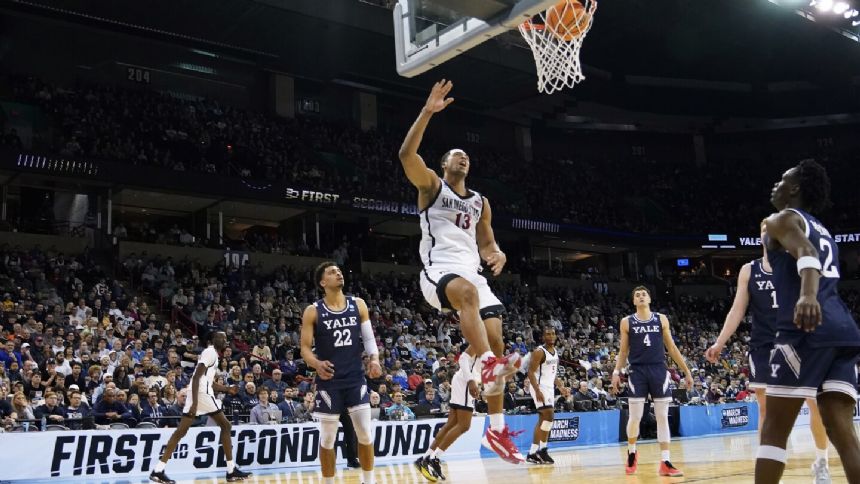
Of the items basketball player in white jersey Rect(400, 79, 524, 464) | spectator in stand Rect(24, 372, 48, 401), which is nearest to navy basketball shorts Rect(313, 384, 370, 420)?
basketball player in white jersey Rect(400, 79, 524, 464)

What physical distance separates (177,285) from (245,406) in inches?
329

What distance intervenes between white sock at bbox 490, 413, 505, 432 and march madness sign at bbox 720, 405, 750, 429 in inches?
688

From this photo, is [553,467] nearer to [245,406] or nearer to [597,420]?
[245,406]

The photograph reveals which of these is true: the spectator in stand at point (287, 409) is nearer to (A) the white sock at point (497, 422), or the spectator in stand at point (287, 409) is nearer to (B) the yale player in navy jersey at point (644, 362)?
(B) the yale player in navy jersey at point (644, 362)

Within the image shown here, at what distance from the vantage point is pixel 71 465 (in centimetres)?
1180

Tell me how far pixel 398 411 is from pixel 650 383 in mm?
6278

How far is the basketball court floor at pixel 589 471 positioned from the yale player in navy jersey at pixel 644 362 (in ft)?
2.46

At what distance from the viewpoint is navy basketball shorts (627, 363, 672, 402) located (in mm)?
10398

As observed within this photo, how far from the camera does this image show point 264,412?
14391 mm

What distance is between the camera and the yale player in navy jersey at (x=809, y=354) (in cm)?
423

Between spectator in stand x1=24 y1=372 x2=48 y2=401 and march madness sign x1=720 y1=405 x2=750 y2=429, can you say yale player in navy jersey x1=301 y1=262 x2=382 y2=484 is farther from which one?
march madness sign x1=720 y1=405 x2=750 y2=429

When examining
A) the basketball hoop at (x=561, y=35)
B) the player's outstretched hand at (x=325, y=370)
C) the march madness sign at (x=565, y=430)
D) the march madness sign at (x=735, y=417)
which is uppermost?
the basketball hoop at (x=561, y=35)

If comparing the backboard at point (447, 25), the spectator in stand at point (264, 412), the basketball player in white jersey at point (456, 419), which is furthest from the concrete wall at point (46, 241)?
the basketball player in white jersey at point (456, 419)

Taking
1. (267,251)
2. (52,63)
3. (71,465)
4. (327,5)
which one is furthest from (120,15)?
(71,465)
